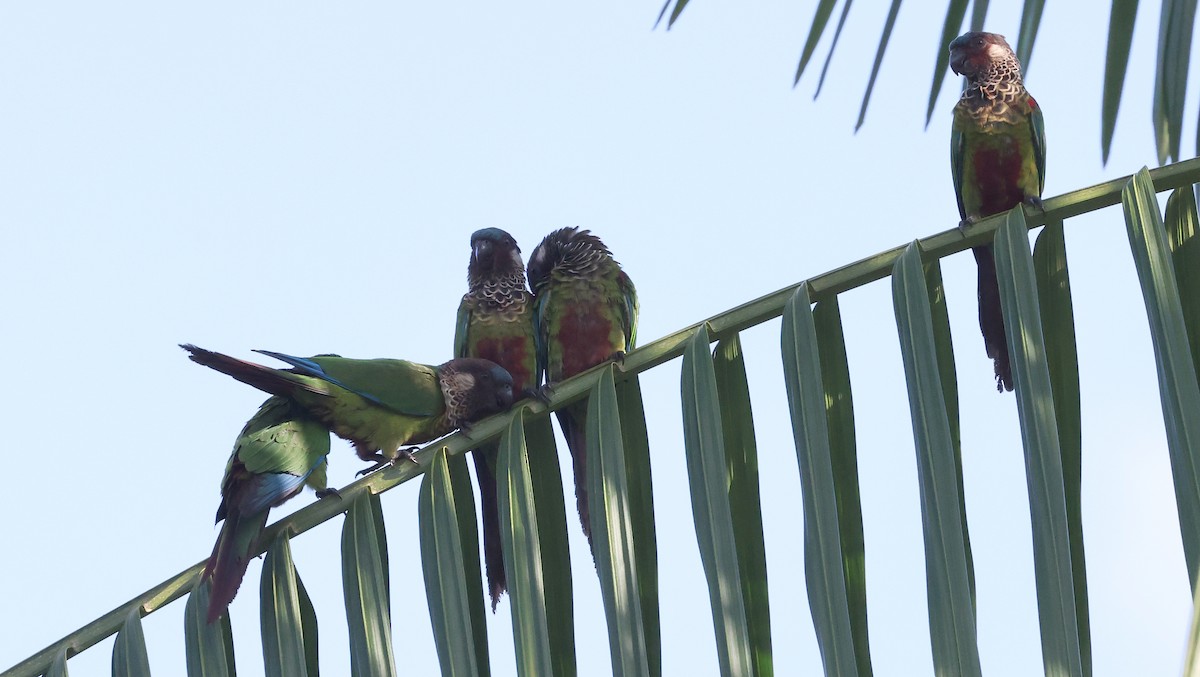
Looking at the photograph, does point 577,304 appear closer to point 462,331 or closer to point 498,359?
point 498,359

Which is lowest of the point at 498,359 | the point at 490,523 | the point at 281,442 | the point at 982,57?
the point at 490,523

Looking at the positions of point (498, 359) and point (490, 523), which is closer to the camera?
point (490, 523)

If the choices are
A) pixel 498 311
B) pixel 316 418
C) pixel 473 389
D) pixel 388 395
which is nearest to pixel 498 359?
pixel 498 311

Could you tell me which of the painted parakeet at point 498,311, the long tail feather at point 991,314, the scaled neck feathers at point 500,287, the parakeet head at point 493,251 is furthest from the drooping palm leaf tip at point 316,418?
the long tail feather at point 991,314

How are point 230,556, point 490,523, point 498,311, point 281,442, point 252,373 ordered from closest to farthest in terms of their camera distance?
point 230,556 < point 252,373 < point 281,442 < point 490,523 < point 498,311

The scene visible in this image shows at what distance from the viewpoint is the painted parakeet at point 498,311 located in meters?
4.80

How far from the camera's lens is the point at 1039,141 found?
4.11 m

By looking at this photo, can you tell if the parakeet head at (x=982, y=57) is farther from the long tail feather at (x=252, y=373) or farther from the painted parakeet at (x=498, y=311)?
the long tail feather at (x=252, y=373)

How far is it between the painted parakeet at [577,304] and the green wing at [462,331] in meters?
0.28

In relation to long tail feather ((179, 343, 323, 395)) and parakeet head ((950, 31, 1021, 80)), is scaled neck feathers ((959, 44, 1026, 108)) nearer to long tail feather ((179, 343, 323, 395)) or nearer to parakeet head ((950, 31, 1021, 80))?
parakeet head ((950, 31, 1021, 80))

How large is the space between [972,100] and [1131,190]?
5.59ft

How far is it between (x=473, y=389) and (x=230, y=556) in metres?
1.57

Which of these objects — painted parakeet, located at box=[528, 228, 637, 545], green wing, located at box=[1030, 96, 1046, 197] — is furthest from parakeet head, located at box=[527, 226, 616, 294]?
green wing, located at box=[1030, 96, 1046, 197]

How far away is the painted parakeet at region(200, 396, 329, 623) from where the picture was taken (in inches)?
109
